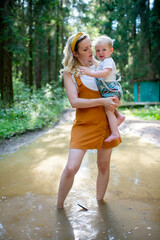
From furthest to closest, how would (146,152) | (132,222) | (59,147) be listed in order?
(59,147), (146,152), (132,222)

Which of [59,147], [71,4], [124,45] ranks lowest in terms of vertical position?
[59,147]

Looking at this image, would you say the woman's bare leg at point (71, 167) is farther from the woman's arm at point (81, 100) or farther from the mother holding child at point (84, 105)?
the woman's arm at point (81, 100)

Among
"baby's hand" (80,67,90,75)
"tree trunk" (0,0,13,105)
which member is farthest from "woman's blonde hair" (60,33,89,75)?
"tree trunk" (0,0,13,105)

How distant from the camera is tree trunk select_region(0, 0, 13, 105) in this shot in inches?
373

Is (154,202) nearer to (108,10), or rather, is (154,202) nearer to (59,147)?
(59,147)

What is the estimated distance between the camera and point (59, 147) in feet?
19.6

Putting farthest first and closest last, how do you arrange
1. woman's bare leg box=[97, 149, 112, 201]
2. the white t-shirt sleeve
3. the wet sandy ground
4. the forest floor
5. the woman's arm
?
the forest floor
woman's bare leg box=[97, 149, 112, 201]
the white t-shirt sleeve
the woman's arm
the wet sandy ground

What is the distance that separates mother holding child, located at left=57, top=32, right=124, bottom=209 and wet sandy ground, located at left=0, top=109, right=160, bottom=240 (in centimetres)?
38

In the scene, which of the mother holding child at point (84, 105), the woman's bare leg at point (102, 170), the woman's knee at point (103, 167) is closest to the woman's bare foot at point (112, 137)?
the mother holding child at point (84, 105)

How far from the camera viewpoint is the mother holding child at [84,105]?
2441mm

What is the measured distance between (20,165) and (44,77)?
1270 inches

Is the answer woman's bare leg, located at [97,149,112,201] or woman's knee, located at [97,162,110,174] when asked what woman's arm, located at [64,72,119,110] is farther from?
woman's knee, located at [97,162,110,174]

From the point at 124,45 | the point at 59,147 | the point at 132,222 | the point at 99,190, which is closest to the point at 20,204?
the point at 99,190

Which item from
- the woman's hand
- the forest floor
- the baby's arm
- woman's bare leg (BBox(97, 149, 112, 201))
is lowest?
the forest floor
